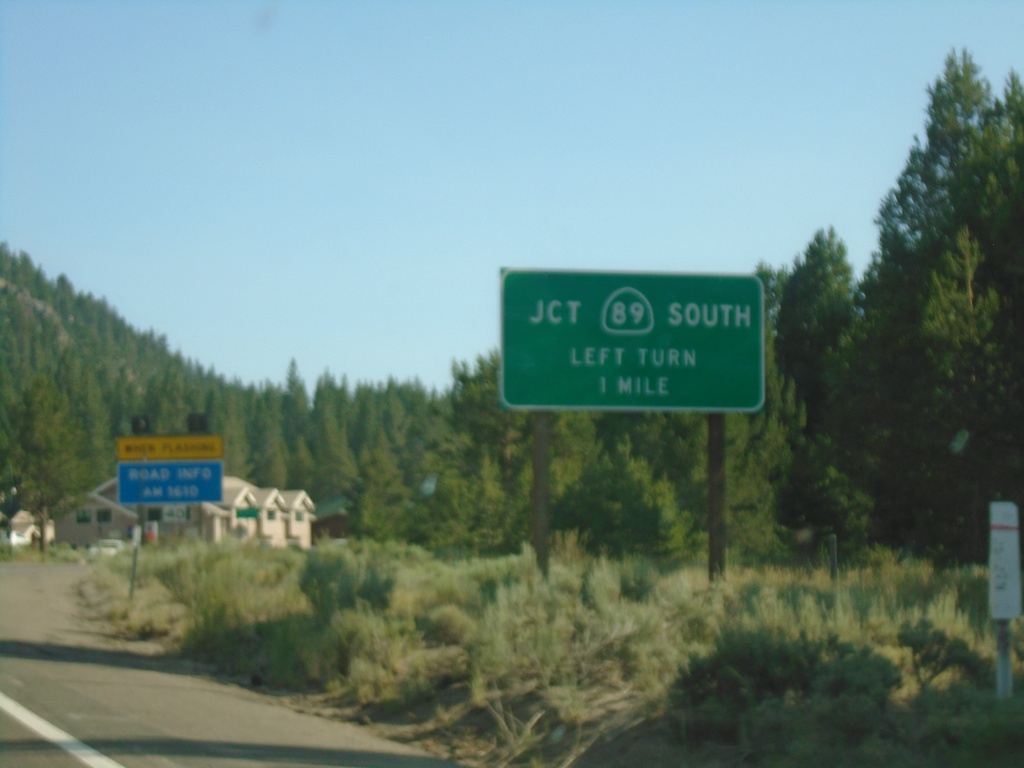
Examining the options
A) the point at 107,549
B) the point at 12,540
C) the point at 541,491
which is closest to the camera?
the point at 541,491

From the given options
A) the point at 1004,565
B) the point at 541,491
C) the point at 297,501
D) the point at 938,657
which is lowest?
the point at 297,501

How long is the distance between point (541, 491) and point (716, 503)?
7.45 ft

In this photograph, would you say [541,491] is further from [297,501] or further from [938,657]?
[297,501]

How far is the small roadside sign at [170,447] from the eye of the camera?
27453 mm

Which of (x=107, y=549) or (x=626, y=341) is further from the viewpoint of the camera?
(x=107, y=549)

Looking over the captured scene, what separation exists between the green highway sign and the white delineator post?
710 cm

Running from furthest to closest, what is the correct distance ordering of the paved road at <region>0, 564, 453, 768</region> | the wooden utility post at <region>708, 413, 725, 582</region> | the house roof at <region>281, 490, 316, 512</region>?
the house roof at <region>281, 490, 316, 512</region>
the wooden utility post at <region>708, 413, 725, 582</region>
the paved road at <region>0, 564, 453, 768</region>

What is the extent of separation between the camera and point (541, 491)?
51.9ft

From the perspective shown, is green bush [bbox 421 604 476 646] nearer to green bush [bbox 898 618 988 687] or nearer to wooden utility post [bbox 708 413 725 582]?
wooden utility post [bbox 708 413 725 582]

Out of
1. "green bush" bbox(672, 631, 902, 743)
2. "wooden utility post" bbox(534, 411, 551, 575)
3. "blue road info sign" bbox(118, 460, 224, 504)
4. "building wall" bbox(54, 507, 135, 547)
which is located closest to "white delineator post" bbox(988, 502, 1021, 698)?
"green bush" bbox(672, 631, 902, 743)

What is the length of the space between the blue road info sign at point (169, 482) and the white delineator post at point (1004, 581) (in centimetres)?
2104

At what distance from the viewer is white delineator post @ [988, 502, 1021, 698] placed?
28.9 feet

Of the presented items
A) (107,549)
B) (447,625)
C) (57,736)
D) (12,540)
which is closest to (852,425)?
(447,625)

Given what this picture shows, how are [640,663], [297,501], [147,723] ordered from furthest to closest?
1. [297,501]
2. [640,663]
3. [147,723]
